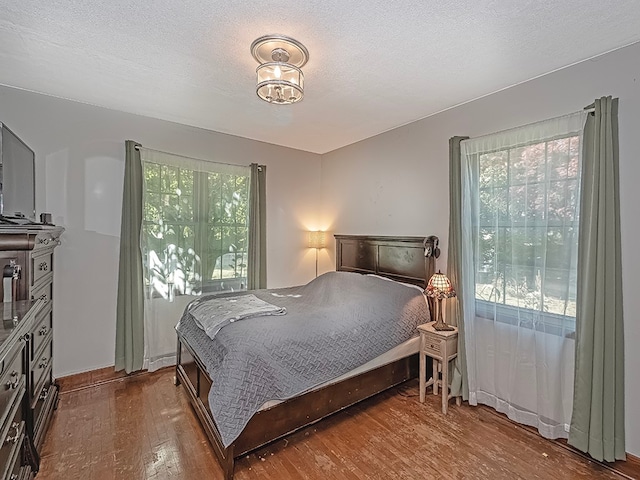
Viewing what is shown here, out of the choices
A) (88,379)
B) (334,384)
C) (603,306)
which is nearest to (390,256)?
(334,384)

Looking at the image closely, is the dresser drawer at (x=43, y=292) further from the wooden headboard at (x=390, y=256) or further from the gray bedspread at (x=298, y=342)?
the wooden headboard at (x=390, y=256)

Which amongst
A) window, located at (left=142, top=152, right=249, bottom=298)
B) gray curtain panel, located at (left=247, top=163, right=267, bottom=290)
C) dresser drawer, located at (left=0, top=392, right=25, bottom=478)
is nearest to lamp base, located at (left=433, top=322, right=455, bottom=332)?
gray curtain panel, located at (left=247, top=163, right=267, bottom=290)

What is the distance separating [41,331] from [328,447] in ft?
6.96

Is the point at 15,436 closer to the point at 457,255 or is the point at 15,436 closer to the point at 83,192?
the point at 83,192

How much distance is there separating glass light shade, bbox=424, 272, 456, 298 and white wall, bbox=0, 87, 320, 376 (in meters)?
2.83

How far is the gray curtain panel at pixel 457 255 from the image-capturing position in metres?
2.69

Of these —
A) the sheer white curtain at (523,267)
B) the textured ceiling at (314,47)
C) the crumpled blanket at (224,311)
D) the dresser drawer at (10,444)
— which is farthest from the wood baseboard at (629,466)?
the dresser drawer at (10,444)

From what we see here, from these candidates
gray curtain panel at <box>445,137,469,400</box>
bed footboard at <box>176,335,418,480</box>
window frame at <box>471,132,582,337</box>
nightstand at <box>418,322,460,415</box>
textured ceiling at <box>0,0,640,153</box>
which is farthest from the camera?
gray curtain panel at <box>445,137,469,400</box>

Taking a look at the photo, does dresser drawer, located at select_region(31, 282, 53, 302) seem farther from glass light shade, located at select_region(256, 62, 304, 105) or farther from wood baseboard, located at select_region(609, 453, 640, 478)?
wood baseboard, located at select_region(609, 453, 640, 478)

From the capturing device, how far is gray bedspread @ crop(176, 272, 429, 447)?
6.05ft

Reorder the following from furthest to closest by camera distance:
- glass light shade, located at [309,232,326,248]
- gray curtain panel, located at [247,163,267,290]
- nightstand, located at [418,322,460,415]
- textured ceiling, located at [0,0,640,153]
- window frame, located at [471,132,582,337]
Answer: glass light shade, located at [309,232,326,248] < gray curtain panel, located at [247,163,267,290] < nightstand, located at [418,322,460,415] < window frame, located at [471,132,582,337] < textured ceiling, located at [0,0,640,153]

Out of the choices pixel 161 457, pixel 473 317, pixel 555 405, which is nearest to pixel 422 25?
pixel 473 317

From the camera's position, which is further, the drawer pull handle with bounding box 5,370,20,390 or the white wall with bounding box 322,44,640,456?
the white wall with bounding box 322,44,640,456

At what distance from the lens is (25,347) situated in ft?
5.57
